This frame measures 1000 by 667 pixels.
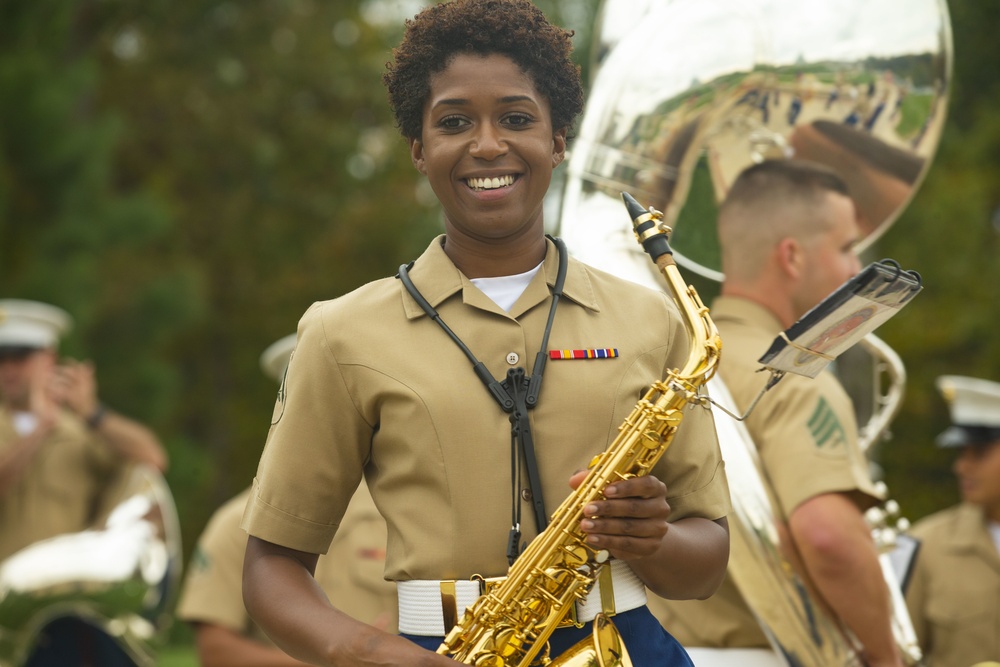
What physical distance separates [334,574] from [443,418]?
259cm

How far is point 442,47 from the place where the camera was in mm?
2529

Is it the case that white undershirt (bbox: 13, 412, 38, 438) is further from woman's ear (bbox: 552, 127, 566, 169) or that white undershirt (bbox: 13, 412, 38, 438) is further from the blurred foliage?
the blurred foliage

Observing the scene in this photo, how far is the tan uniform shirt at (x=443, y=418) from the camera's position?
2.38m

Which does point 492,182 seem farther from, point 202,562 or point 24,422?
point 24,422

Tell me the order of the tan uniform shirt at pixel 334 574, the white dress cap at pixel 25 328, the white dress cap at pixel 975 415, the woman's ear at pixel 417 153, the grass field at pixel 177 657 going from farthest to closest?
the grass field at pixel 177 657 < the white dress cap at pixel 25 328 < the white dress cap at pixel 975 415 < the tan uniform shirt at pixel 334 574 < the woman's ear at pixel 417 153

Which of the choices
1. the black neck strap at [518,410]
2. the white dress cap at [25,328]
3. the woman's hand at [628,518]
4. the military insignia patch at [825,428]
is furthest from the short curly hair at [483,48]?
the white dress cap at [25,328]

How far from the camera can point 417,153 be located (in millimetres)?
2637

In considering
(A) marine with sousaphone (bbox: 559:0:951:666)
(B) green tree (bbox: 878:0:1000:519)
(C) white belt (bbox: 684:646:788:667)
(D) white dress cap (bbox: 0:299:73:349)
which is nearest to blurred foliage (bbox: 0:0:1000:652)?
(B) green tree (bbox: 878:0:1000:519)

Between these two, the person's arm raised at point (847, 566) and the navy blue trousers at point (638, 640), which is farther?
the person's arm raised at point (847, 566)

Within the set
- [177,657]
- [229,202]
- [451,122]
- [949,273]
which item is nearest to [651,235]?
[451,122]

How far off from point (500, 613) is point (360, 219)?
61.1 feet

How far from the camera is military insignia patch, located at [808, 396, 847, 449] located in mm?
3613

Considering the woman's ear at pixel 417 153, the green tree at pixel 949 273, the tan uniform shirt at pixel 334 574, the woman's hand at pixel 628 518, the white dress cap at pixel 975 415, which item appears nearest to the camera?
the woman's hand at pixel 628 518

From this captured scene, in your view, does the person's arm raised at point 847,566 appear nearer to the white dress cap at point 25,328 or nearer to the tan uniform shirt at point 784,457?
the tan uniform shirt at point 784,457
